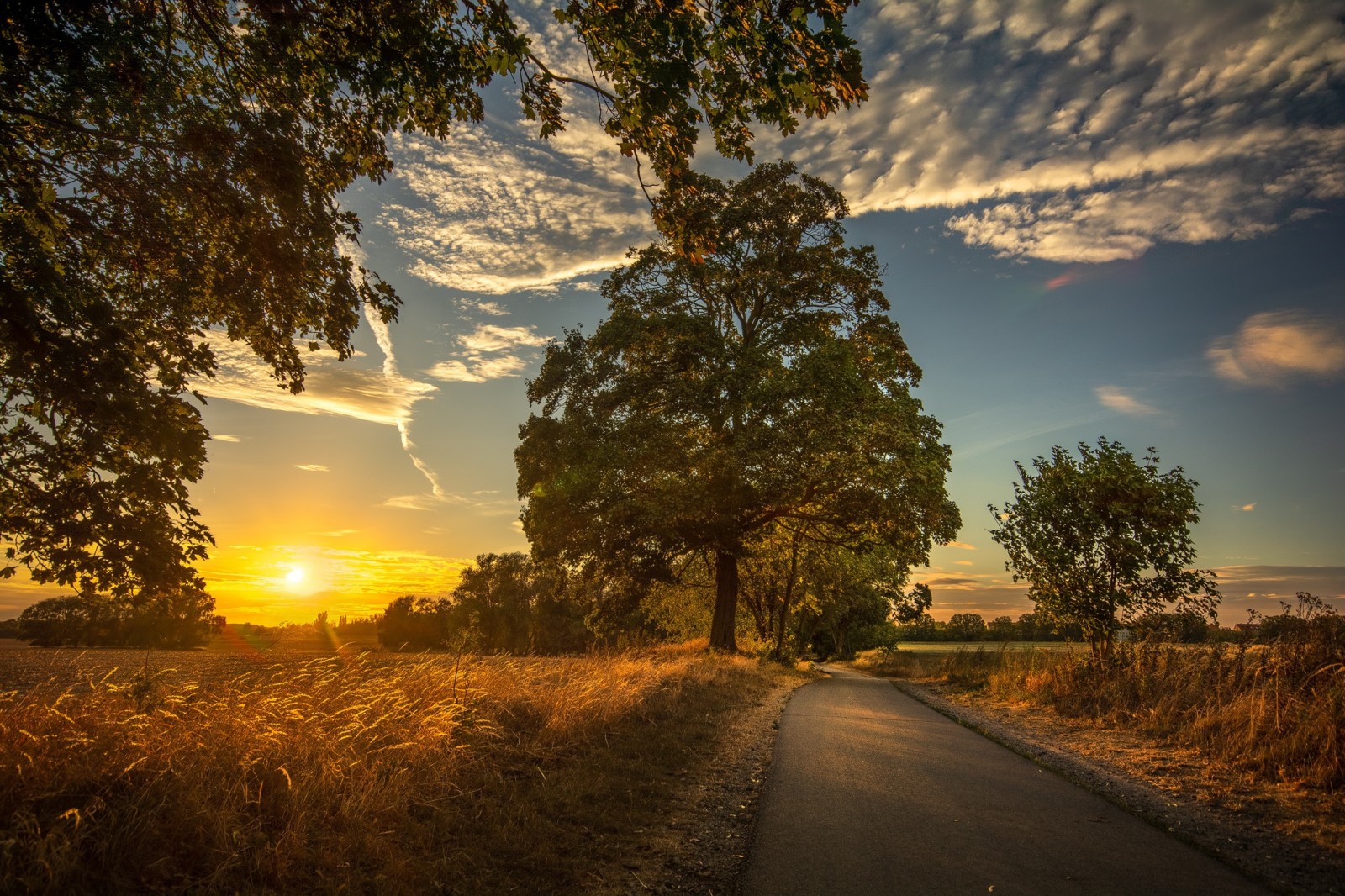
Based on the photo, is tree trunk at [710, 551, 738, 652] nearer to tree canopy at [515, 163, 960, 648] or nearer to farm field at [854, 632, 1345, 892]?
tree canopy at [515, 163, 960, 648]

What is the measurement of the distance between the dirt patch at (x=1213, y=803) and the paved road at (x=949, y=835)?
27cm

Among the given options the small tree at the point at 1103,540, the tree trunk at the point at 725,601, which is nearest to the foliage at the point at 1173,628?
the small tree at the point at 1103,540

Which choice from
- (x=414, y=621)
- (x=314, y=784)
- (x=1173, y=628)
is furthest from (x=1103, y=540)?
(x=414, y=621)

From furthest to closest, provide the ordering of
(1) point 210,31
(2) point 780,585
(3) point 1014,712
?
(2) point 780,585 → (3) point 1014,712 → (1) point 210,31

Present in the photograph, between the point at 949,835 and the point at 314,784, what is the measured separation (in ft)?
15.9

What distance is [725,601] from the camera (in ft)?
78.3

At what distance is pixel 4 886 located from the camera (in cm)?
273

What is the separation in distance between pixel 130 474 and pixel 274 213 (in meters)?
3.12

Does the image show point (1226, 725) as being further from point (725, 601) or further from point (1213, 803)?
point (725, 601)

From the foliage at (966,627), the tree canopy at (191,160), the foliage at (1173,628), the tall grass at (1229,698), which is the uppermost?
the tree canopy at (191,160)

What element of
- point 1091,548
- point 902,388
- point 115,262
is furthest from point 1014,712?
point 115,262

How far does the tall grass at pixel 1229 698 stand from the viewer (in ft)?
21.7

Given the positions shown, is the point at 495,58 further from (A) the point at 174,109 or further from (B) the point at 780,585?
(B) the point at 780,585

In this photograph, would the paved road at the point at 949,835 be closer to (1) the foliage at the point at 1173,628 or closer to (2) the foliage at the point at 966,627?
(1) the foliage at the point at 1173,628
